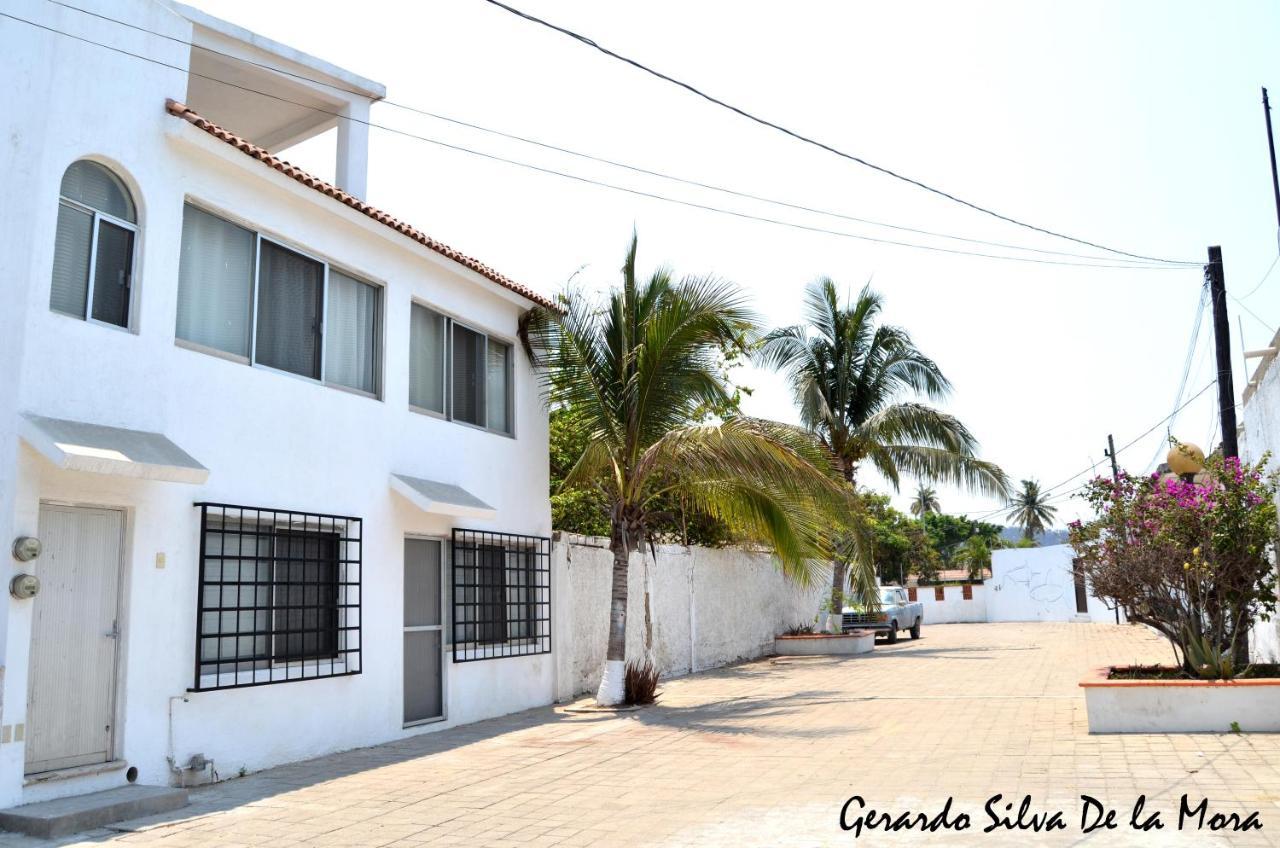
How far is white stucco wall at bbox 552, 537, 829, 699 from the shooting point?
46.5 ft

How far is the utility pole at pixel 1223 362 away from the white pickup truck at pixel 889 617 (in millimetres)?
11213

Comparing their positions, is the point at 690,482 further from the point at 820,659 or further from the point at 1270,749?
the point at 820,659

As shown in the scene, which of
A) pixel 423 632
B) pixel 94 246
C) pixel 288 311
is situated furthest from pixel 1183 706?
pixel 94 246

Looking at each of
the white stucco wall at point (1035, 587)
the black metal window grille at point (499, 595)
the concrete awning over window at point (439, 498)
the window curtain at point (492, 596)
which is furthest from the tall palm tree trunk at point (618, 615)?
the white stucco wall at point (1035, 587)

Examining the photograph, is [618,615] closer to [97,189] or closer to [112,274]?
[112,274]

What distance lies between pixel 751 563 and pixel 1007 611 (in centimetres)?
2183

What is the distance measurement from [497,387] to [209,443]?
514cm

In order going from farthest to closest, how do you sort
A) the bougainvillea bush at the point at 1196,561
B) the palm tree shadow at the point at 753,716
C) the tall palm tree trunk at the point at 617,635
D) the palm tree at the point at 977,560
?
the palm tree at the point at 977,560, the tall palm tree trunk at the point at 617,635, the palm tree shadow at the point at 753,716, the bougainvillea bush at the point at 1196,561

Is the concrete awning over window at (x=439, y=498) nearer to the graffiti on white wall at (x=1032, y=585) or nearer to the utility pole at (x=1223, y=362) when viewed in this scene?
the utility pole at (x=1223, y=362)

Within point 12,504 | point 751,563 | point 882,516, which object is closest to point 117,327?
point 12,504

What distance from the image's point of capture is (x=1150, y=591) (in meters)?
10.5

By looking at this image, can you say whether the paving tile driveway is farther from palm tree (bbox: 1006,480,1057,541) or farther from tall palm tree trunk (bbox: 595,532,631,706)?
palm tree (bbox: 1006,480,1057,541)

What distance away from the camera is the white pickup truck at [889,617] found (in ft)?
82.0

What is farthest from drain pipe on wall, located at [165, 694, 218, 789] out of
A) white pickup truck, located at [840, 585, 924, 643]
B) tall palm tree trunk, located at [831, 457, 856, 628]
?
white pickup truck, located at [840, 585, 924, 643]
